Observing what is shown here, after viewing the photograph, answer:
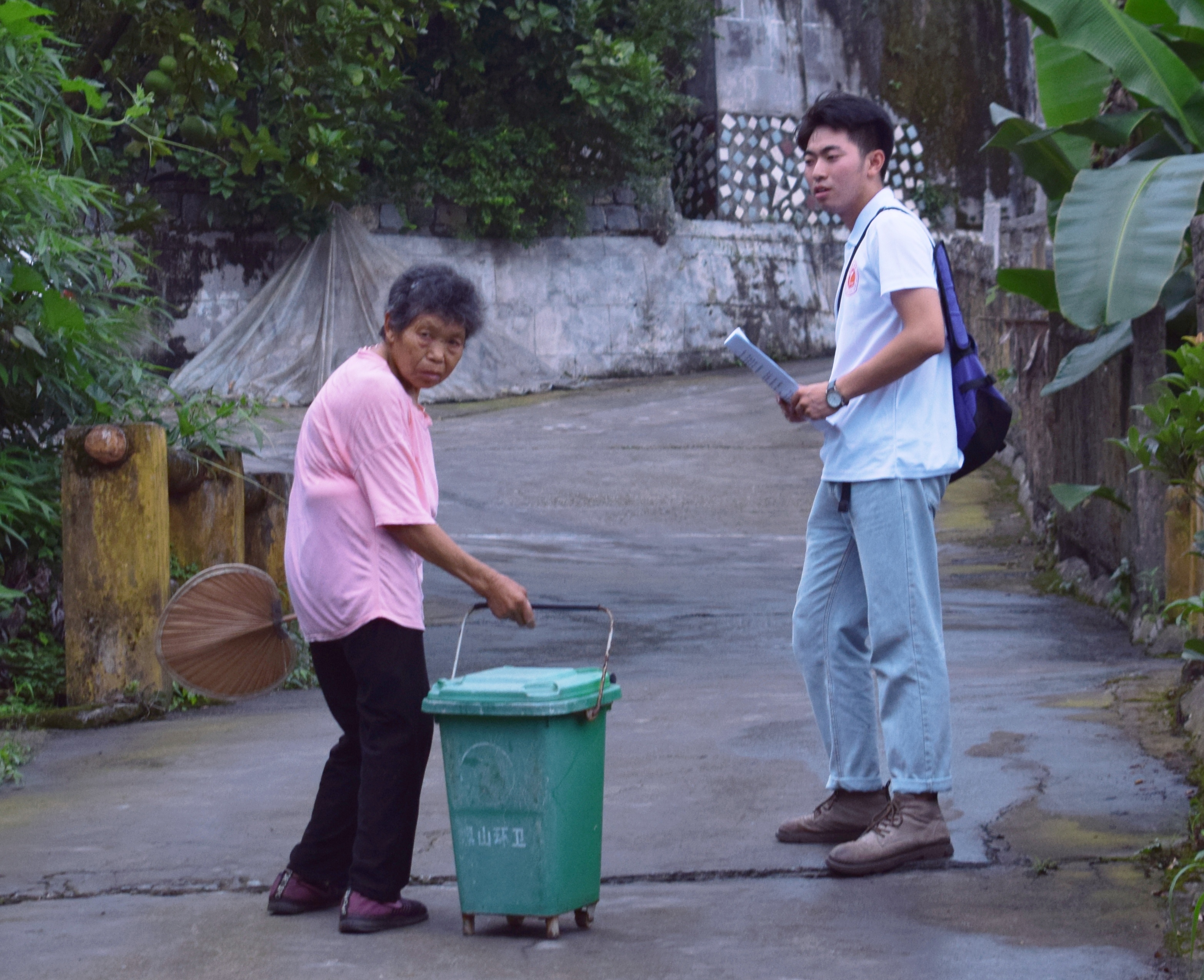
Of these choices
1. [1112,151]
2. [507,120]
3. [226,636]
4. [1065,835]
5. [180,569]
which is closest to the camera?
[1065,835]

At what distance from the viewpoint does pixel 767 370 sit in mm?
3754

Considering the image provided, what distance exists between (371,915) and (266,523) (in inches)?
151

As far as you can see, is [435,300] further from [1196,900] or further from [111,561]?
[111,561]

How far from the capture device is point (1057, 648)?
6.68m

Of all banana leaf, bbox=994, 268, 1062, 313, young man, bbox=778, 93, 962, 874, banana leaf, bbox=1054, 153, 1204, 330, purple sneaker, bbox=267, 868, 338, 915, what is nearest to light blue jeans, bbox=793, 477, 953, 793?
young man, bbox=778, 93, 962, 874

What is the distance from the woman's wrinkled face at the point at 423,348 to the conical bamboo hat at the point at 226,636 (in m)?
1.05

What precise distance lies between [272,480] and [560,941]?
4.10 m

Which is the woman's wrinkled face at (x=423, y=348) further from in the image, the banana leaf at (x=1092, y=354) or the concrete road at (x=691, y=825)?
the banana leaf at (x=1092, y=354)

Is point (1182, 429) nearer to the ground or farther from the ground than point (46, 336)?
nearer to the ground

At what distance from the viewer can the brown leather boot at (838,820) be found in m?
3.81

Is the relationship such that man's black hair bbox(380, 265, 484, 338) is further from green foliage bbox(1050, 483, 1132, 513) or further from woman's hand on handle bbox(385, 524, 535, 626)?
green foliage bbox(1050, 483, 1132, 513)

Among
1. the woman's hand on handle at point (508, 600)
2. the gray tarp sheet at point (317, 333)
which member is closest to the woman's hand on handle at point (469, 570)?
the woman's hand on handle at point (508, 600)

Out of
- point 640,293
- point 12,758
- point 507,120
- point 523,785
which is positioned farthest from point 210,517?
point 640,293

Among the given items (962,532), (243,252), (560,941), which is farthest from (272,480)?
(243,252)
